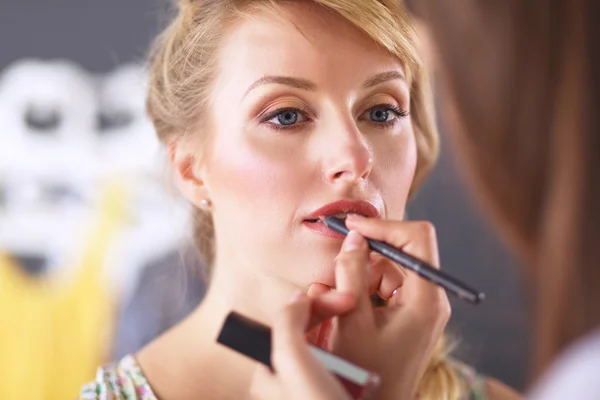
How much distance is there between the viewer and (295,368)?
75 cm

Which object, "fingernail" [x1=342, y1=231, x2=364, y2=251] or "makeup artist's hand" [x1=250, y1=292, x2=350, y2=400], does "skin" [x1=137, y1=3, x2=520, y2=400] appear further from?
"makeup artist's hand" [x1=250, y1=292, x2=350, y2=400]

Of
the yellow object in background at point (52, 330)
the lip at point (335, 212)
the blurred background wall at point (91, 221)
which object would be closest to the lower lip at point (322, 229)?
the lip at point (335, 212)

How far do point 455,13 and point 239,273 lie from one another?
50 centimetres

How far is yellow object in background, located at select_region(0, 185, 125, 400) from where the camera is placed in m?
1.85

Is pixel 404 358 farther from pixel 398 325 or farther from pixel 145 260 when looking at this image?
pixel 145 260

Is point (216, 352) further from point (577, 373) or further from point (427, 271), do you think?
point (577, 373)

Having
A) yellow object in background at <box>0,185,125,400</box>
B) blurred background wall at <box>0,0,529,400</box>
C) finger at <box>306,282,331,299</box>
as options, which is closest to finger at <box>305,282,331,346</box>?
finger at <box>306,282,331,299</box>

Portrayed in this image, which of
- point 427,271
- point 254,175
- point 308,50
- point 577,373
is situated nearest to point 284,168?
point 254,175

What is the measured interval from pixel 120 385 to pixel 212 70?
485 millimetres

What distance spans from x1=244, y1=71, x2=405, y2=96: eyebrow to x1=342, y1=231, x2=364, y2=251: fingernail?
0.23 meters

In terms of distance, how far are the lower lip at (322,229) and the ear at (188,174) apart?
21 centimetres

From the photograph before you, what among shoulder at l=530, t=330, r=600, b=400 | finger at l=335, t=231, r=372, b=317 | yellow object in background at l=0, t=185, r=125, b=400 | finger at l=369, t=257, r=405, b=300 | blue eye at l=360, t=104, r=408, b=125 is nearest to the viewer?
shoulder at l=530, t=330, r=600, b=400

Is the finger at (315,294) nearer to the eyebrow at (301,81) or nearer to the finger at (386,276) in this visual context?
the finger at (386,276)

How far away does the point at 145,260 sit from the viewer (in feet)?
6.31
